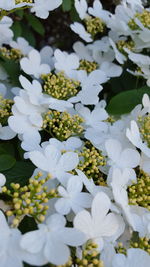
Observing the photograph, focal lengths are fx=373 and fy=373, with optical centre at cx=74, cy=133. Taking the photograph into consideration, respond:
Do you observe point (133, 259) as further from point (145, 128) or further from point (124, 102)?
point (124, 102)

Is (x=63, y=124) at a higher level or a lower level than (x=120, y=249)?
higher

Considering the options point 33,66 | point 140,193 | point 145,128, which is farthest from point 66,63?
point 140,193

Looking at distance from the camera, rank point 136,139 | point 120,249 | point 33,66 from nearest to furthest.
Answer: point 120,249 → point 136,139 → point 33,66

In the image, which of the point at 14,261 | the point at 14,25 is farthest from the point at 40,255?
the point at 14,25

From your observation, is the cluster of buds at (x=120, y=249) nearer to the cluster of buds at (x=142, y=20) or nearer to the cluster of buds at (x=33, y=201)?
the cluster of buds at (x=33, y=201)

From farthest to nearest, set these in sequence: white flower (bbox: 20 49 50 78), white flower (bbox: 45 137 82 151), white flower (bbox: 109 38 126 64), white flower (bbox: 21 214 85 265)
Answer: white flower (bbox: 109 38 126 64)
white flower (bbox: 20 49 50 78)
white flower (bbox: 45 137 82 151)
white flower (bbox: 21 214 85 265)

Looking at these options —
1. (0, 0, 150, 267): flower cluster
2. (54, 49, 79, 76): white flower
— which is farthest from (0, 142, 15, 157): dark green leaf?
(54, 49, 79, 76): white flower

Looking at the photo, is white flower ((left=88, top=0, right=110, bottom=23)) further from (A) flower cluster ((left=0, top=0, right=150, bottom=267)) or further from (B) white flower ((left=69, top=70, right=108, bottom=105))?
(B) white flower ((left=69, top=70, right=108, bottom=105))

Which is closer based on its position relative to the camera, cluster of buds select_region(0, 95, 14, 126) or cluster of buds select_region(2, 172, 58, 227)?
cluster of buds select_region(2, 172, 58, 227)

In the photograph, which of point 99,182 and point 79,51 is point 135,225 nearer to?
point 99,182
